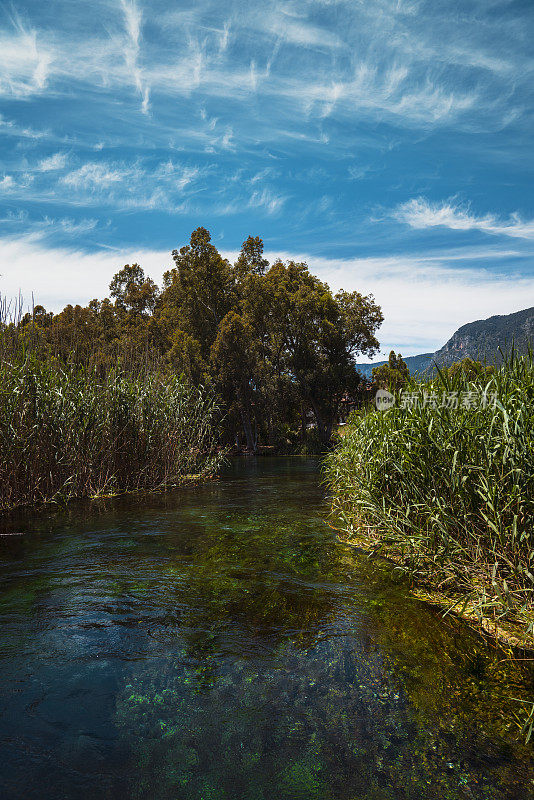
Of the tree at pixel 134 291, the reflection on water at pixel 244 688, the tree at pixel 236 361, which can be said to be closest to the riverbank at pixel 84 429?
the reflection on water at pixel 244 688

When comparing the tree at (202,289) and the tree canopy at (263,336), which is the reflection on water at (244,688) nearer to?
the tree canopy at (263,336)

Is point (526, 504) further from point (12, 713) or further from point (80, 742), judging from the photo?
point (12, 713)

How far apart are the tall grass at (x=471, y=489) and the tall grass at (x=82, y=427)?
22.1 ft

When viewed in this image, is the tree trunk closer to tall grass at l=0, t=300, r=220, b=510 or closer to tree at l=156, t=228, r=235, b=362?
tree at l=156, t=228, r=235, b=362

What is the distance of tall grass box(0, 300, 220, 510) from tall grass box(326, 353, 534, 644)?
6.75 m

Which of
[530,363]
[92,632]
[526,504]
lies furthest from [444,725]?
[530,363]

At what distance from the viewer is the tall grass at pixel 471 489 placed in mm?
4355

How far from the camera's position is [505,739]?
3.00 meters

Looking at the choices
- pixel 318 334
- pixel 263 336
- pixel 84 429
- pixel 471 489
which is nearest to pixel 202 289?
pixel 263 336

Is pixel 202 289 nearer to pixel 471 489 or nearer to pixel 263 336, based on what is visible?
pixel 263 336

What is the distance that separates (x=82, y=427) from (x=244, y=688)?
334 inches

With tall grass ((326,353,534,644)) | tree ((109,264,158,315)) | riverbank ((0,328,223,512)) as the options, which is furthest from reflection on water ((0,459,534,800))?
tree ((109,264,158,315))

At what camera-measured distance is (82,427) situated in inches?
432

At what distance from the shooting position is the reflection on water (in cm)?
275
